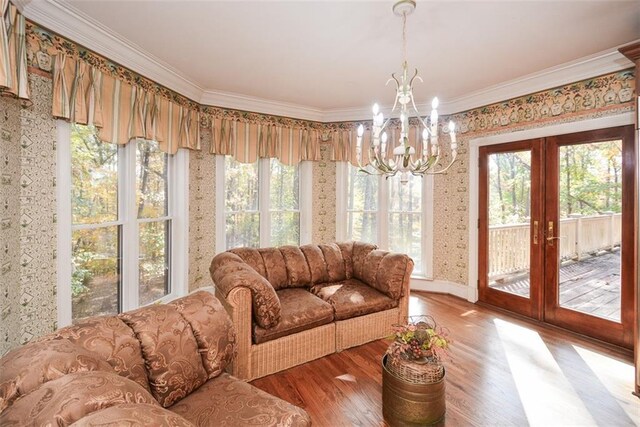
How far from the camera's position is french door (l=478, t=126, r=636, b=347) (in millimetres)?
2830

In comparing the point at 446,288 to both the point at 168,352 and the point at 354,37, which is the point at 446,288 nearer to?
the point at 354,37

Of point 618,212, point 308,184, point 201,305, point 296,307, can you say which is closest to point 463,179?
point 618,212

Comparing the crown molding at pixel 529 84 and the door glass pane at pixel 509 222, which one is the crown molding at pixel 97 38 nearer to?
the crown molding at pixel 529 84

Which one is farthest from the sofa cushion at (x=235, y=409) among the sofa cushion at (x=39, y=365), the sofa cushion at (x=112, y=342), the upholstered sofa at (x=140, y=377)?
the sofa cushion at (x=39, y=365)

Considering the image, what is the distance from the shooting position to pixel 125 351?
49.5 inches

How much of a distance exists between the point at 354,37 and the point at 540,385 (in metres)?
3.18

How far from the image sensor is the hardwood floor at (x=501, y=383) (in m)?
1.95

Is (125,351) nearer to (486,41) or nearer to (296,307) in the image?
(296,307)

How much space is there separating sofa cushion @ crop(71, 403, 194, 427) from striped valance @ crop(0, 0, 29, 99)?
203cm

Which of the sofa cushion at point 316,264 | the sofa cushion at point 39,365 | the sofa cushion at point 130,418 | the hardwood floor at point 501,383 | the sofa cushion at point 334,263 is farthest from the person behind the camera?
the sofa cushion at point 334,263

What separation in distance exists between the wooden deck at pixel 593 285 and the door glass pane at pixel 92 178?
4.78 m

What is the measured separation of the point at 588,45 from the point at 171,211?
462cm

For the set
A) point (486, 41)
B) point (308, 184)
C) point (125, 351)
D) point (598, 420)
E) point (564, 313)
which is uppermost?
point (486, 41)

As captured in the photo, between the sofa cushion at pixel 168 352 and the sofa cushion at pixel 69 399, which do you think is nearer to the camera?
the sofa cushion at pixel 69 399
